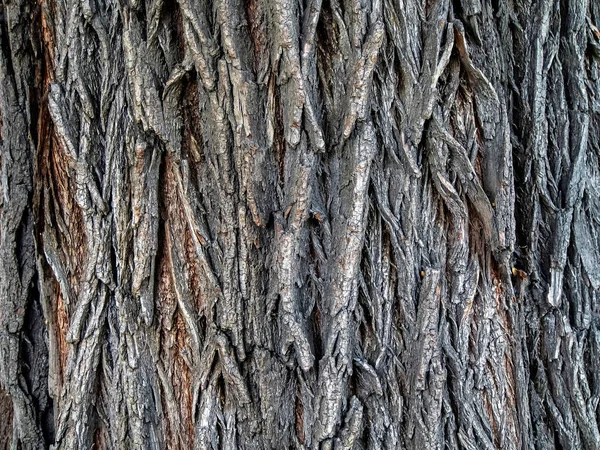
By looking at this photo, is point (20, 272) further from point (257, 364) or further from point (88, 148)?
point (257, 364)

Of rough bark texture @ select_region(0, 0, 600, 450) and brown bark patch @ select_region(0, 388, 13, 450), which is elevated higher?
rough bark texture @ select_region(0, 0, 600, 450)

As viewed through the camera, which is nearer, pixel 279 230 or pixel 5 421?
pixel 279 230

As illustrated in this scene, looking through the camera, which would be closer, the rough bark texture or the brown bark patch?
the rough bark texture

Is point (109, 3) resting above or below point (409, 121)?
above

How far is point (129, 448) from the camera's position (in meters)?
1.65

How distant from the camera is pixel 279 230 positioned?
1.55m

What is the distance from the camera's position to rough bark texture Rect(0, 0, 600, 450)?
1.54 metres

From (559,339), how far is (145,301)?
4.79 feet

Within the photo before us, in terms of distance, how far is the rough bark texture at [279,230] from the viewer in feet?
5.07

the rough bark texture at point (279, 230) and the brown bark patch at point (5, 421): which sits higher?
the rough bark texture at point (279, 230)

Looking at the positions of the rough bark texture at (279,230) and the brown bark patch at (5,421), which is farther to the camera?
the brown bark patch at (5,421)

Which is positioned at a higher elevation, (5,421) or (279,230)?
(279,230)

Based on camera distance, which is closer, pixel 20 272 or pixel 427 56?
pixel 427 56

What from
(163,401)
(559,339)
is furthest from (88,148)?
(559,339)
